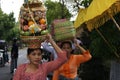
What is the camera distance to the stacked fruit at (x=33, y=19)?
5785 millimetres

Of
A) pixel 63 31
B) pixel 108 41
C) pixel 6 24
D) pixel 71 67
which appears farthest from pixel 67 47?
pixel 6 24

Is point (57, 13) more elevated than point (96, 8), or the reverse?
point (96, 8)

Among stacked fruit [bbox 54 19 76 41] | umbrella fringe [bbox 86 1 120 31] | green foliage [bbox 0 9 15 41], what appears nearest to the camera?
stacked fruit [bbox 54 19 76 41]

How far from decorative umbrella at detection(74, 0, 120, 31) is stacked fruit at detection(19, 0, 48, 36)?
54.8 inches

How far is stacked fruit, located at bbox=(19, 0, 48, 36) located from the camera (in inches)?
228

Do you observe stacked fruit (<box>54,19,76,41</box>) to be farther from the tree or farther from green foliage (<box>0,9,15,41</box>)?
green foliage (<box>0,9,15,41</box>)

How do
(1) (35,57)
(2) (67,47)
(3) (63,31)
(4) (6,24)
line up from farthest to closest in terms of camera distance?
(4) (6,24) < (2) (67,47) < (3) (63,31) < (1) (35,57)

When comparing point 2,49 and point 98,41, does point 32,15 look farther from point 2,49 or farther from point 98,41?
point 2,49

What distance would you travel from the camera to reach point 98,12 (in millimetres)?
7438

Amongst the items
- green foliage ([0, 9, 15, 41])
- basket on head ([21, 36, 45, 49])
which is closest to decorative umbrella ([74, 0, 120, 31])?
basket on head ([21, 36, 45, 49])

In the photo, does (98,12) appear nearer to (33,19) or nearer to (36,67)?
(33,19)

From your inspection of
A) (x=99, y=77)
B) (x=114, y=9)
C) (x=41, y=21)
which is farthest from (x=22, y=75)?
(x=99, y=77)

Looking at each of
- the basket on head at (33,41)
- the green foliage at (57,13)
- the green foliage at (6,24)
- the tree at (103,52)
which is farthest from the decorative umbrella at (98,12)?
the green foliage at (6,24)

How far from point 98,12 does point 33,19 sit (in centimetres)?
173
